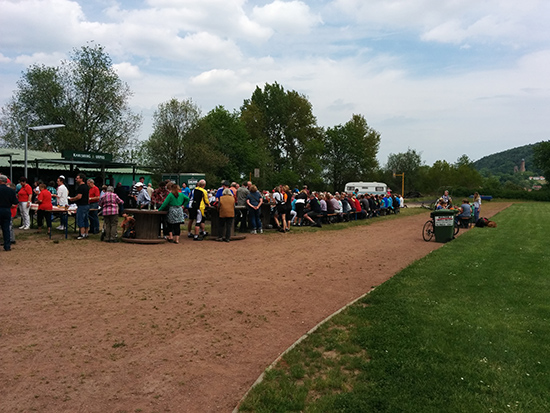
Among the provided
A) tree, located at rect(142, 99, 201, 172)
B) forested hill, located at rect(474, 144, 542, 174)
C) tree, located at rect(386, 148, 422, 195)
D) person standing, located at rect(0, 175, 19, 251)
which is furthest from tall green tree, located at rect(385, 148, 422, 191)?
forested hill, located at rect(474, 144, 542, 174)

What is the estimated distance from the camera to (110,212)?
42.4 ft

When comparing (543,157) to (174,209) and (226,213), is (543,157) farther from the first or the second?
(174,209)

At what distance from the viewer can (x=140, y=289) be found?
25.5 ft

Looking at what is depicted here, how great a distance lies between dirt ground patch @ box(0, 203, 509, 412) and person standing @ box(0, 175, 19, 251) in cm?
46

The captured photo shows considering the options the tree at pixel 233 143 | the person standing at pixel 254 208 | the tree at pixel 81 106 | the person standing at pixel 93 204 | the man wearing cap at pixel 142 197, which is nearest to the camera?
the person standing at pixel 93 204

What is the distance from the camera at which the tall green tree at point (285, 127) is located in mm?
70000

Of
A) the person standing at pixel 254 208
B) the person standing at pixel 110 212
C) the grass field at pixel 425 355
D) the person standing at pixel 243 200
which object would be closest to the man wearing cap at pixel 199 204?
the person standing at pixel 243 200

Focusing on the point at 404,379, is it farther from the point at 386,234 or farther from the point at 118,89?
the point at 118,89

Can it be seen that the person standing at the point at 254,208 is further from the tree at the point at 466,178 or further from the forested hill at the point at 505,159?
the forested hill at the point at 505,159

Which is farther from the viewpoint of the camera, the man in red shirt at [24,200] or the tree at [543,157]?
the tree at [543,157]

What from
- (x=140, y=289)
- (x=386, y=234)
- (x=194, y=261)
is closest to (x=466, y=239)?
(x=386, y=234)

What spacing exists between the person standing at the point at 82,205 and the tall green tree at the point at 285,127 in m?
55.8

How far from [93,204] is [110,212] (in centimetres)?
120

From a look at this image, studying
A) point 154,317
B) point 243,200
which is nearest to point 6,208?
point 154,317
